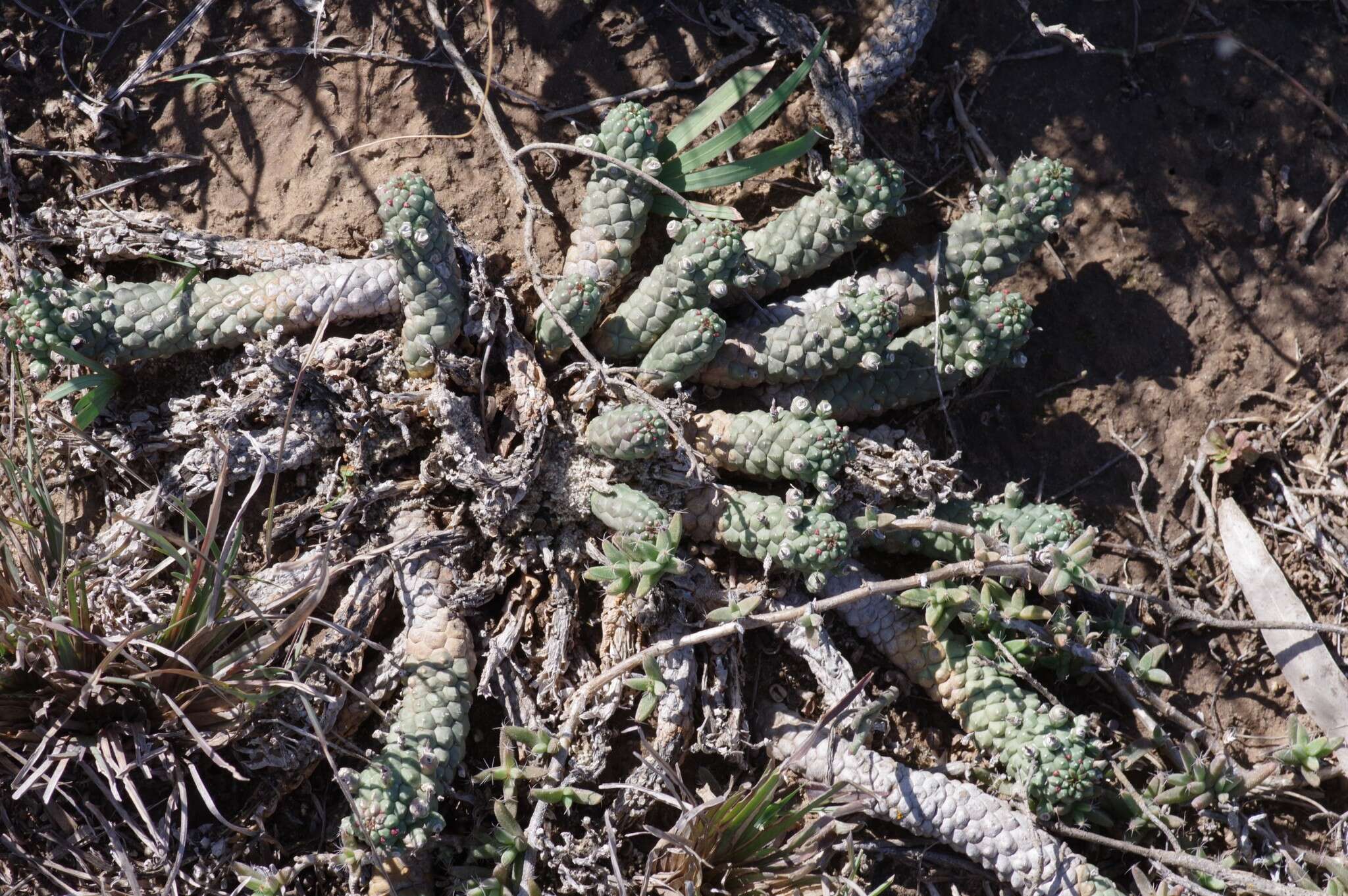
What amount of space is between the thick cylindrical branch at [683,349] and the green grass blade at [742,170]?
0.46 metres

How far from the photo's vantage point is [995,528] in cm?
298

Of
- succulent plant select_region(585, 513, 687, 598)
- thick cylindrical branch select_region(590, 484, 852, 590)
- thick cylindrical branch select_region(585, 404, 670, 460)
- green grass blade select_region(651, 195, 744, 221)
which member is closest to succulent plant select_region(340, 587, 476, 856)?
succulent plant select_region(585, 513, 687, 598)

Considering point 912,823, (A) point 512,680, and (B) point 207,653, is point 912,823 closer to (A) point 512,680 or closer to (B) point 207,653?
(A) point 512,680

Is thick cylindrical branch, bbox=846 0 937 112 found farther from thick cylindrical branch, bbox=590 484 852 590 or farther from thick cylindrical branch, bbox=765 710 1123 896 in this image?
thick cylindrical branch, bbox=765 710 1123 896

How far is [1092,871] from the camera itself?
9.30 ft

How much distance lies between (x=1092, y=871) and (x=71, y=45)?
402 cm

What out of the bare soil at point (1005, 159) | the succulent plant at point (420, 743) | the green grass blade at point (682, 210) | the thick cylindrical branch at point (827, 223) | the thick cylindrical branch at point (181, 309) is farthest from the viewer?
the bare soil at point (1005, 159)

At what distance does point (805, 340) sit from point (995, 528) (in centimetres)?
81

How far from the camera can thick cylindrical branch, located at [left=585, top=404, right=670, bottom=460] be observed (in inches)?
105

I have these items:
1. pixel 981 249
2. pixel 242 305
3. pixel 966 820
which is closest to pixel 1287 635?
pixel 966 820

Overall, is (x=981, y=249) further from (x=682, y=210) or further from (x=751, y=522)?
(x=751, y=522)

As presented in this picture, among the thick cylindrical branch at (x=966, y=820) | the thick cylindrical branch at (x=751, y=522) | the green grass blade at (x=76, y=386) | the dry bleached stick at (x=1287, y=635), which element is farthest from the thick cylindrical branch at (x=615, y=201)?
the dry bleached stick at (x=1287, y=635)

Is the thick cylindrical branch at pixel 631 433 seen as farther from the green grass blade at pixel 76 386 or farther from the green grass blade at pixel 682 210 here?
the green grass blade at pixel 76 386

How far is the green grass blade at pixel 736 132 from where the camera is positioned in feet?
9.99
